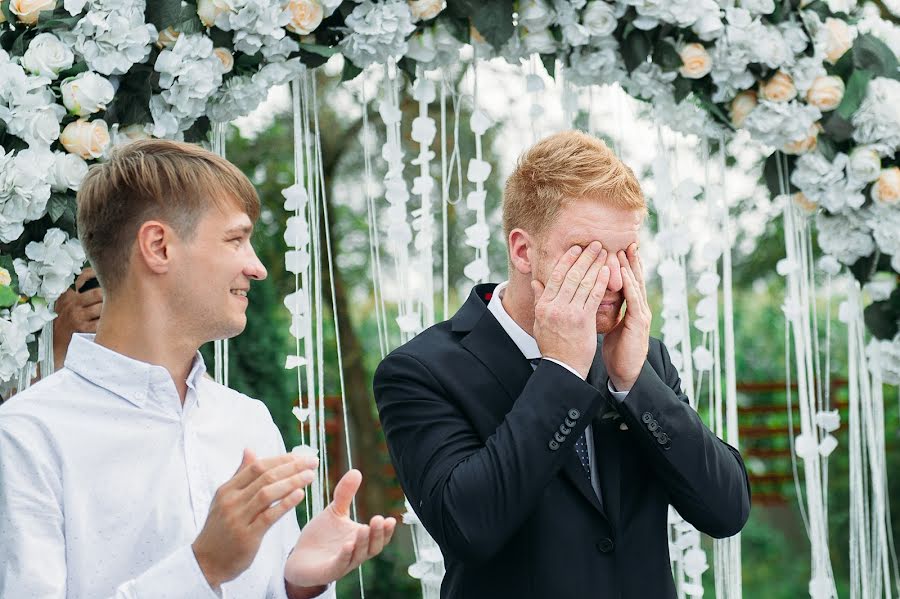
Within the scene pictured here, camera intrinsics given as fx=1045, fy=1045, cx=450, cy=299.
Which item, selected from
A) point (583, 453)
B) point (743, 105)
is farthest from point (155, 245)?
point (743, 105)

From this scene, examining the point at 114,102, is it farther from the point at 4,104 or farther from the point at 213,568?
the point at 213,568

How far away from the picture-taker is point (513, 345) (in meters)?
2.04

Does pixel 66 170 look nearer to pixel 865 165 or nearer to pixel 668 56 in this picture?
pixel 668 56

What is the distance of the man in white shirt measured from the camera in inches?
62.0

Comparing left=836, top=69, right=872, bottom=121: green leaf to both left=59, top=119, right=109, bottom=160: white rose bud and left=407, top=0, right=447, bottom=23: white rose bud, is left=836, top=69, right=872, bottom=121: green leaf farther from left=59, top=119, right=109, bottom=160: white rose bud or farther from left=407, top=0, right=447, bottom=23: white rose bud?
left=59, top=119, right=109, bottom=160: white rose bud

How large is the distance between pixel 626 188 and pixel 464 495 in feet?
2.13

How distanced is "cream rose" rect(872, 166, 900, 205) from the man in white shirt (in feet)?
6.26

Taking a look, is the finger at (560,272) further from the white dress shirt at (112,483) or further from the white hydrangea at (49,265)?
the white hydrangea at (49,265)

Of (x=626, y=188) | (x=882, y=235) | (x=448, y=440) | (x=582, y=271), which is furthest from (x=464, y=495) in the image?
(x=882, y=235)

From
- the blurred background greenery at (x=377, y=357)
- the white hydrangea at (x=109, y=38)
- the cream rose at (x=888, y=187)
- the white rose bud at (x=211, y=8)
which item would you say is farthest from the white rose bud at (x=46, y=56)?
the blurred background greenery at (x=377, y=357)

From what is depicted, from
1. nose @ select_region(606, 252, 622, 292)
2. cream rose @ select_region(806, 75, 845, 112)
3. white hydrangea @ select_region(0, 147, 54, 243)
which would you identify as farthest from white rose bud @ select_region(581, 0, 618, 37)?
white hydrangea @ select_region(0, 147, 54, 243)

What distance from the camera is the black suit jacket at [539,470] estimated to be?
179 centimetres

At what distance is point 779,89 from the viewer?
9.69 feet

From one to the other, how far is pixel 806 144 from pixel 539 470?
5.55 ft
